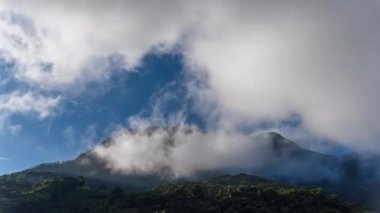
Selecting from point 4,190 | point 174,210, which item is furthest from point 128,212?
point 4,190

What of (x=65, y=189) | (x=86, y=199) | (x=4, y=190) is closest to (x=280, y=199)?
(x=86, y=199)

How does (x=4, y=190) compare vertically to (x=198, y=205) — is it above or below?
above

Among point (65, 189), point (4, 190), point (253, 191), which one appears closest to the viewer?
point (253, 191)

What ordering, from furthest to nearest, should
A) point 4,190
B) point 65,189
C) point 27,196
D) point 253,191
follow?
point 4,190
point 65,189
point 27,196
point 253,191

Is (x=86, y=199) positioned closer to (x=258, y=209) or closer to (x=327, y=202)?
(x=258, y=209)

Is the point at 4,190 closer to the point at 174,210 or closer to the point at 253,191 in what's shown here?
the point at 174,210

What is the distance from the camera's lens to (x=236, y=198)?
121 meters

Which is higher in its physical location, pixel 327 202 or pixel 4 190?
pixel 4 190

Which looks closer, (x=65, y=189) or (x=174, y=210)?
(x=174, y=210)

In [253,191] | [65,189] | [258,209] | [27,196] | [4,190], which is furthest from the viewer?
[4,190]

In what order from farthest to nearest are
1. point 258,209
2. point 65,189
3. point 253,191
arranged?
point 65,189, point 253,191, point 258,209

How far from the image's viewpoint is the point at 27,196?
13600 centimetres

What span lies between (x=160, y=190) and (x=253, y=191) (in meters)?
26.8

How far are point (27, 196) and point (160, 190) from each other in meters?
34.0
